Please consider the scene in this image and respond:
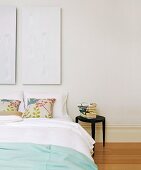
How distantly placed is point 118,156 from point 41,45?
2056 mm

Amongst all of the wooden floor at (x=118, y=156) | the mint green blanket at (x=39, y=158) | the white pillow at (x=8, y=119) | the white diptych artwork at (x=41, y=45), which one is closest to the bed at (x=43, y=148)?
the mint green blanket at (x=39, y=158)

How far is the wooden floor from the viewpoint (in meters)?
2.99

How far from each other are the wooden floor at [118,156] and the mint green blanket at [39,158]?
1.39m

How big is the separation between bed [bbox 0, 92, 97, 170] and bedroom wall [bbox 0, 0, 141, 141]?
4.63 ft

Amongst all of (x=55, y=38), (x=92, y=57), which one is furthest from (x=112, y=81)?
(x=55, y=38)

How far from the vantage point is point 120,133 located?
162 inches

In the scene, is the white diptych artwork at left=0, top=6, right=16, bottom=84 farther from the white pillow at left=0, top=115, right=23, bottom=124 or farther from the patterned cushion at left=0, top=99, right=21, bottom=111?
the white pillow at left=0, top=115, right=23, bottom=124

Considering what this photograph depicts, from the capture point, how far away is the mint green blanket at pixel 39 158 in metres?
1.43

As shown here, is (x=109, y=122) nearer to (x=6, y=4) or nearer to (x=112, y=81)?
(x=112, y=81)

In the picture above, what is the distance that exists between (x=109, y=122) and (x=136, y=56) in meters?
1.18

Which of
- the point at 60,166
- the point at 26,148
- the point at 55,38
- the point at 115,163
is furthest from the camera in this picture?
the point at 55,38

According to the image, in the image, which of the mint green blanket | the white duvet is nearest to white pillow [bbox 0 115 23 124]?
the white duvet

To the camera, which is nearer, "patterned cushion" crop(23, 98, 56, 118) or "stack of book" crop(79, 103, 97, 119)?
"patterned cushion" crop(23, 98, 56, 118)

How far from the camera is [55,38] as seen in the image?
3.99m
